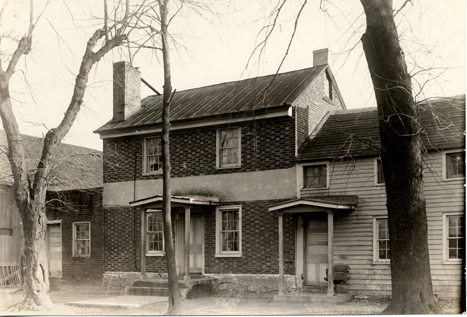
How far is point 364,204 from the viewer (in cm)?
1697

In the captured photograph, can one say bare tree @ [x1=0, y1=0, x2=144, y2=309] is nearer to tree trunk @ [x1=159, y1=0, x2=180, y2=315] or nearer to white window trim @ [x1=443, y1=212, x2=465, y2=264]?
tree trunk @ [x1=159, y1=0, x2=180, y2=315]

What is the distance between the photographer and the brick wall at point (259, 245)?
17.9 metres

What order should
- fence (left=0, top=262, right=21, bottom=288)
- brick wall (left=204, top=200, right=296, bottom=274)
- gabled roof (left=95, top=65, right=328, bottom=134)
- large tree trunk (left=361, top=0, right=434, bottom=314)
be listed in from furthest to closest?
fence (left=0, top=262, right=21, bottom=288) → gabled roof (left=95, top=65, right=328, bottom=134) → brick wall (left=204, top=200, right=296, bottom=274) → large tree trunk (left=361, top=0, right=434, bottom=314)

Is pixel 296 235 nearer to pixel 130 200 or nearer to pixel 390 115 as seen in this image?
pixel 130 200

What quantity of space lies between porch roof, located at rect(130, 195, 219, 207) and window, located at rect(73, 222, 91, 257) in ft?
13.7

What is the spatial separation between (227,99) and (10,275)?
405 inches

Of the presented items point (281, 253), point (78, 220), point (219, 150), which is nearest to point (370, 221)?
point (281, 253)

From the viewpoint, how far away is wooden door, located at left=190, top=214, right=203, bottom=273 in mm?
19734

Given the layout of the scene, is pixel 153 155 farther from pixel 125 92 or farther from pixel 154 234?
A: pixel 125 92

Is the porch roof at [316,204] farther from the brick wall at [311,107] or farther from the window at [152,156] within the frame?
the window at [152,156]

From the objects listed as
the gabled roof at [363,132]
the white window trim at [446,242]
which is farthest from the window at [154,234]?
the white window trim at [446,242]

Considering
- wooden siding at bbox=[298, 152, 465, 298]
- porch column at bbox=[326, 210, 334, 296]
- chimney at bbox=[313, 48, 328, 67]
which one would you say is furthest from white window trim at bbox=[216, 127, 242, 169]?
chimney at bbox=[313, 48, 328, 67]

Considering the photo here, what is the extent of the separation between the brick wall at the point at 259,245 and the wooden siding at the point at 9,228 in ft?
27.5

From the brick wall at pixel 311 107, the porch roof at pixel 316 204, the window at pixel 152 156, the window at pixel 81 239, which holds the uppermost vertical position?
the brick wall at pixel 311 107
